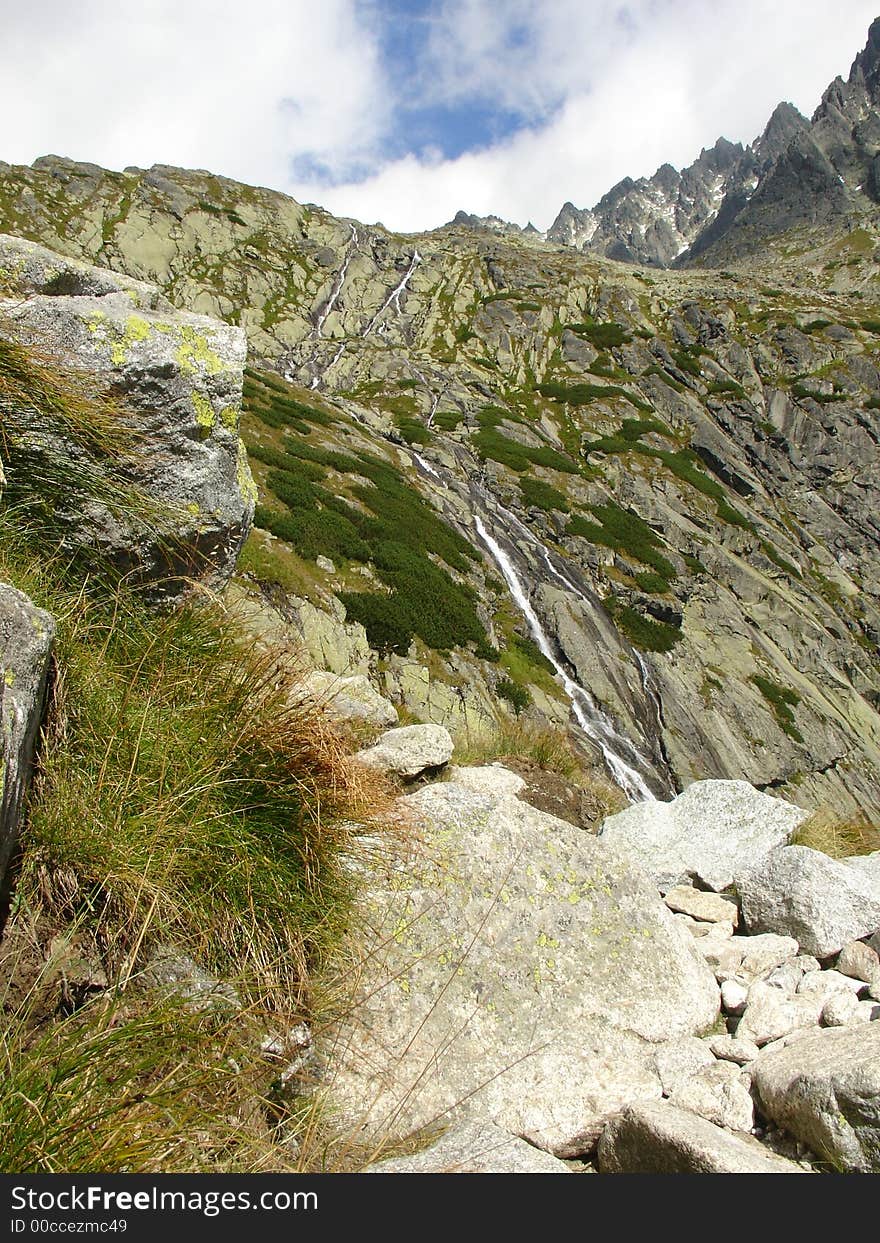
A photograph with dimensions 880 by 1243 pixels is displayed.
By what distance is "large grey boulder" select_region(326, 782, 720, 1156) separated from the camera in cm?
354

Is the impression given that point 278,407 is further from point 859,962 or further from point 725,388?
point 725,388

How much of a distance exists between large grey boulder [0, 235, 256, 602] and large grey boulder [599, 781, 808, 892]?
496 centimetres

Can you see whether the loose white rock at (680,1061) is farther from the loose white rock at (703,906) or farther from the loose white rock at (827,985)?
the loose white rock at (703,906)

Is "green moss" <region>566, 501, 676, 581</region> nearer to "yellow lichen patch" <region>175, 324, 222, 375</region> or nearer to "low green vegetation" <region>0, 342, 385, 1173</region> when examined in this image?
"yellow lichen patch" <region>175, 324, 222, 375</region>

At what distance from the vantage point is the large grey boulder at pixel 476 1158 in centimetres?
279

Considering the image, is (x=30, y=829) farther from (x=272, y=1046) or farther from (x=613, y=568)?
(x=613, y=568)

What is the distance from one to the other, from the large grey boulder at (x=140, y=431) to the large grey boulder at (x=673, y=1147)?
147 inches

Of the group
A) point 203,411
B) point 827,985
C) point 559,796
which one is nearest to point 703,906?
point 827,985

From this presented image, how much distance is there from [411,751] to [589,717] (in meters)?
25.9

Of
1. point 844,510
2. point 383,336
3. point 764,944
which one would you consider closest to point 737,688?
point 764,944

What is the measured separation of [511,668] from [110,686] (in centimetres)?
2546

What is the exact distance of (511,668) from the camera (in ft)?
94.2

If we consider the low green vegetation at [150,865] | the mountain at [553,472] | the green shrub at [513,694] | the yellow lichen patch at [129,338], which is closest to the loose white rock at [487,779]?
the low green vegetation at [150,865]

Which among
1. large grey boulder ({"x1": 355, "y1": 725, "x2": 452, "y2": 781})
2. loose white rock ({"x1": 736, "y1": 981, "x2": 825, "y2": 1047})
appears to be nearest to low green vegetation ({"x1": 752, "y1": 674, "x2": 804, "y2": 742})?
large grey boulder ({"x1": 355, "y1": 725, "x2": 452, "y2": 781})
